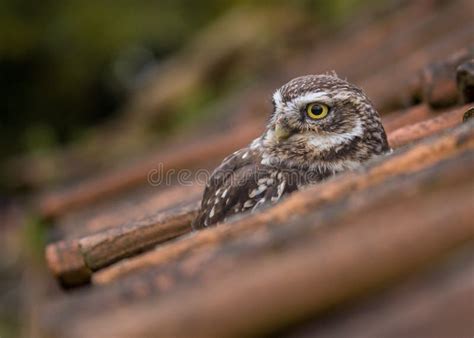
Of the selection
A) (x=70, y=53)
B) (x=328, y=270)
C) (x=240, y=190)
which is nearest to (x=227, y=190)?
(x=240, y=190)

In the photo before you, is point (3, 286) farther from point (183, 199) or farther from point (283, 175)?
point (283, 175)

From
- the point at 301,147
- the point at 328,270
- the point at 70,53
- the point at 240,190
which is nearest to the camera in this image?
the point at 328,270

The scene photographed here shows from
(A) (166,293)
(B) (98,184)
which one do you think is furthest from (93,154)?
(A) (166,293)

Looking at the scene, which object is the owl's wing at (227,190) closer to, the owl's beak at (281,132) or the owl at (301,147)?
the owl at (301,147)

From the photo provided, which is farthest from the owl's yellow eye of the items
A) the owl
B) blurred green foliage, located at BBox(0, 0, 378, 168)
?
blurred green foliage, located at BBox(0, 0, 378, 168)

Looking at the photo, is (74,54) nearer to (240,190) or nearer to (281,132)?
(281,132)

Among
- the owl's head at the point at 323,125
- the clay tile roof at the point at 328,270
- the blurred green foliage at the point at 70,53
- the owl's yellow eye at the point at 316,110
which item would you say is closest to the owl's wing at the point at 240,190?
the owl's head at the point at 323,125
